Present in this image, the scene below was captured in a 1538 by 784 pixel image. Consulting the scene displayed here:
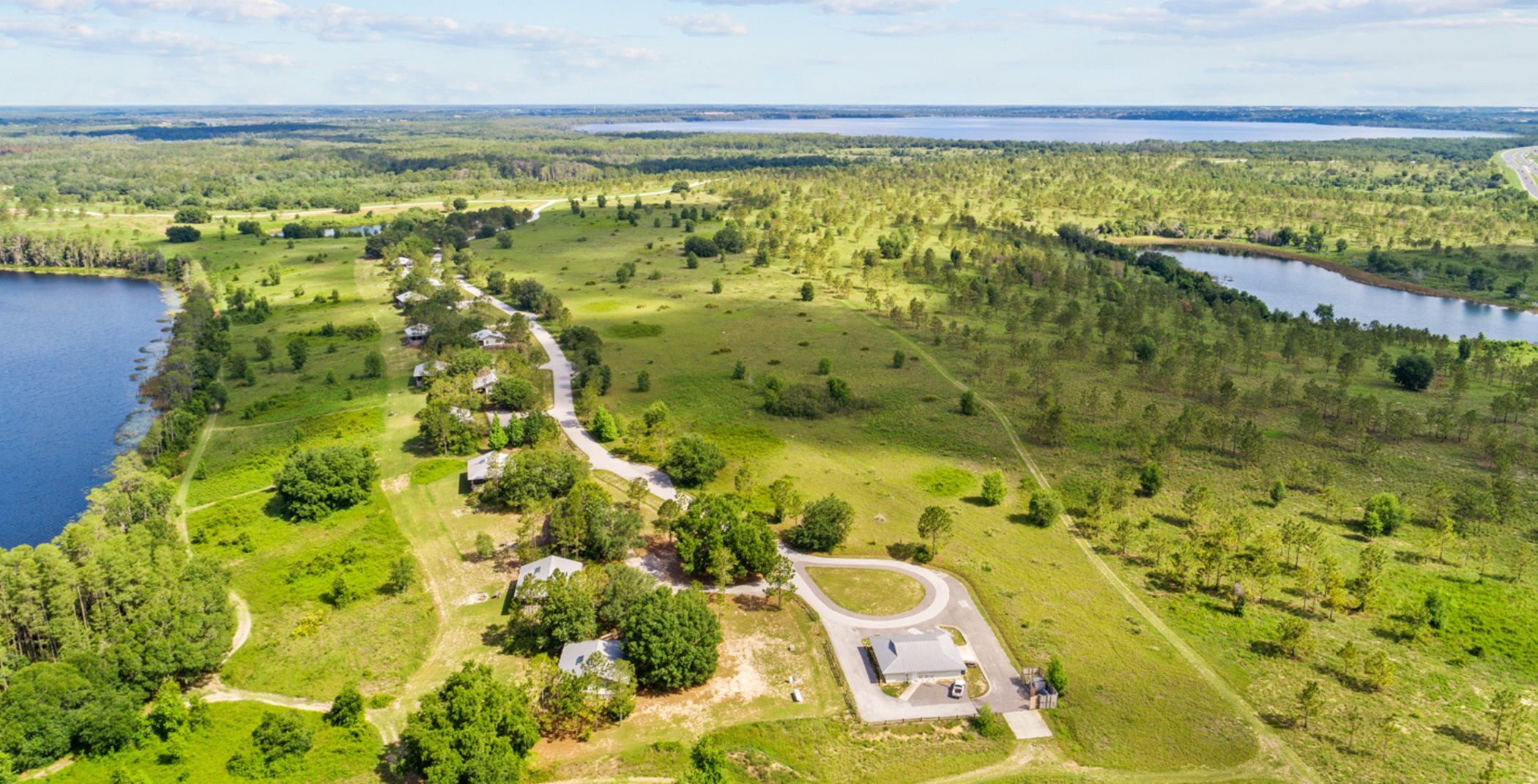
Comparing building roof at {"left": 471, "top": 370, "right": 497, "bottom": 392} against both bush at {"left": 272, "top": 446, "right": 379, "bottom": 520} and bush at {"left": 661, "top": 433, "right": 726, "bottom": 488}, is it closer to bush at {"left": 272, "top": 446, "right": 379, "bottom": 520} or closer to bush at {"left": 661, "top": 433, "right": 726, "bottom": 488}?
bush at {"left": 272, "top": 446, "right": 379, "bottom": 520}

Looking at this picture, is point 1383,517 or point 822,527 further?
point 1383,517

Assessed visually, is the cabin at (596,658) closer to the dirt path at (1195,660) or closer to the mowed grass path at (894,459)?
the mowed grass path at (894,459)

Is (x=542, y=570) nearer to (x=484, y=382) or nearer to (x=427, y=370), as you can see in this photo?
(x=484, y=382)

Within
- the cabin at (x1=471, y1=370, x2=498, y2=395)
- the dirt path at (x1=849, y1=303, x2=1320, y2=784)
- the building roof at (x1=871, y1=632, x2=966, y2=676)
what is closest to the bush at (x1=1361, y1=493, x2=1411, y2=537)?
the dirt path at (x1=849, y1=303, x2=1320, y2=784)

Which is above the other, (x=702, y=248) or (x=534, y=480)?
(x=702, y=248)

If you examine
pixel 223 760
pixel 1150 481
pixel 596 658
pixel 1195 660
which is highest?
pixel 1150 481

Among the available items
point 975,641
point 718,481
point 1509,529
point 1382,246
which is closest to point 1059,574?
point 975,641

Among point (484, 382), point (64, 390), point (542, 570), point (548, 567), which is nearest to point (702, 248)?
point (484, 382)
